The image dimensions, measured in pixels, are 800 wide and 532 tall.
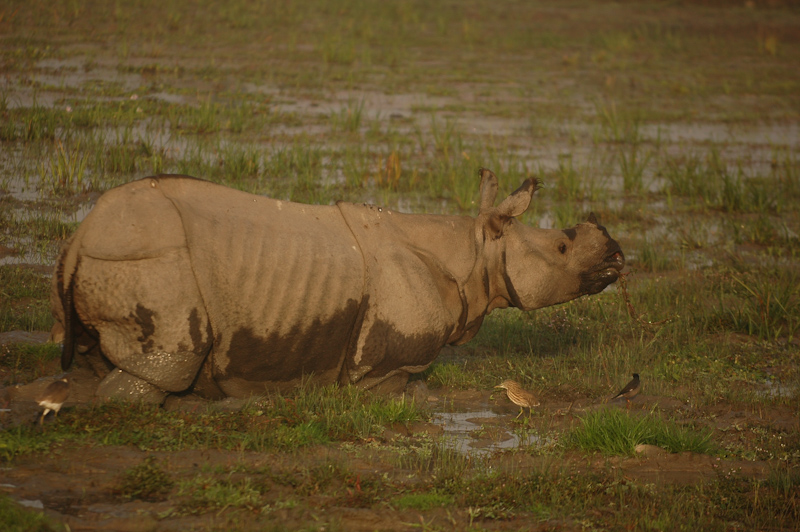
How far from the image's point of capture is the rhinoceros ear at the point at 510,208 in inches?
249

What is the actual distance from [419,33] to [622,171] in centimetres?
1236

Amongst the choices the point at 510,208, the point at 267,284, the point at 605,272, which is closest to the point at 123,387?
the point at 267,284

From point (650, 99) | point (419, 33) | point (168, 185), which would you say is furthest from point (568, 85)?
point (168, 185)

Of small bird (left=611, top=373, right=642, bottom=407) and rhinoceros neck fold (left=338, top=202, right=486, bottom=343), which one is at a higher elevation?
rhinoceros neck fold (left=338, top=202, right=486, bottom=343)

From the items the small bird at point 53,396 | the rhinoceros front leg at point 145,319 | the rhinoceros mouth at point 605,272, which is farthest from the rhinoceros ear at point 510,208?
the small bird at point 53,396

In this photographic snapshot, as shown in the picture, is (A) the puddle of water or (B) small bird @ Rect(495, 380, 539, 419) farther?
(B) small bird @ Rect(495, 380, 539, 419)

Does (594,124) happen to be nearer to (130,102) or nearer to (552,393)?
→ (130,102)

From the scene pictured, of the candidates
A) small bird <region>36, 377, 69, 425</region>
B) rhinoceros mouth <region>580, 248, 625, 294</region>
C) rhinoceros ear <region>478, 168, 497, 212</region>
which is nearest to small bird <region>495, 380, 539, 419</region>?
rhinoceros mouth <region>580, 248, 625, 294</region>

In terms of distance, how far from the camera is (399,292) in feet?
19.6

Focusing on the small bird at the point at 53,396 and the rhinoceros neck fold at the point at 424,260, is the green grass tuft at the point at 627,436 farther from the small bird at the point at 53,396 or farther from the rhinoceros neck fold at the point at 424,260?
the small bird at the point at 53,396

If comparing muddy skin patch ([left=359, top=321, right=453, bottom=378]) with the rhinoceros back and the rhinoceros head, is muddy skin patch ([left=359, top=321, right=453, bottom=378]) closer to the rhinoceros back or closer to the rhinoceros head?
the rhinoceros back

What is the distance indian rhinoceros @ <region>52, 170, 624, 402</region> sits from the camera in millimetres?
5312

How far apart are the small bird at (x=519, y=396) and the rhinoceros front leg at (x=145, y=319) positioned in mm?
2080

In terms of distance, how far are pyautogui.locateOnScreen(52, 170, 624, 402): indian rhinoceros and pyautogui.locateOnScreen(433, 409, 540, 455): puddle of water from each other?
0.40 metres
